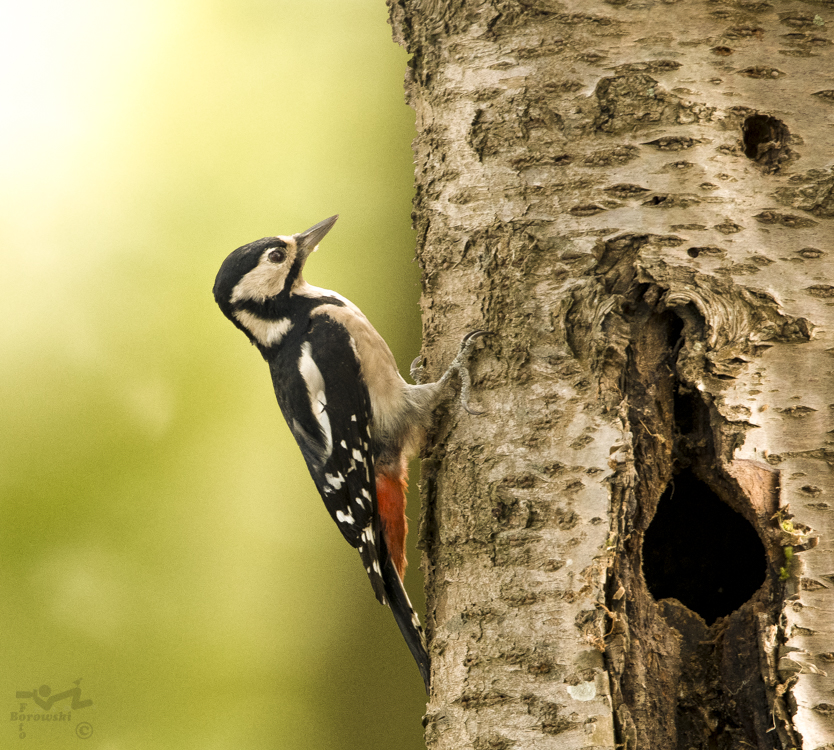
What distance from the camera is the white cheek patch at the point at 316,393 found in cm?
216

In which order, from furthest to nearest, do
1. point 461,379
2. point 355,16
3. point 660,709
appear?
1. point 355,16
2. point 461,379
3. point 660,709

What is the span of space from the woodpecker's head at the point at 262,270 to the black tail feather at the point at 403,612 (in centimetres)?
86

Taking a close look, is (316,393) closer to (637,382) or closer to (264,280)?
(264,280)

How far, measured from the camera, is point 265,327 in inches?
93.0

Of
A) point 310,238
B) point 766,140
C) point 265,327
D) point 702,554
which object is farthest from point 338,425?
point 766,140

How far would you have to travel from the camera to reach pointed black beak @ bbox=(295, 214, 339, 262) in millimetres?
2357

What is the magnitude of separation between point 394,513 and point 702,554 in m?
0.92

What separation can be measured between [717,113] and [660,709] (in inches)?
38.0

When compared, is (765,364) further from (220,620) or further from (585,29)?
(220,620)

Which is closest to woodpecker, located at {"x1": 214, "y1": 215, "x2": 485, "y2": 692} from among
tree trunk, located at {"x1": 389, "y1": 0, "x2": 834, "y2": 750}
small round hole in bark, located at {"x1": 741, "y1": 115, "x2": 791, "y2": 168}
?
tree trunk, located at {"x1": 389, "y1": 0, "x2": 834, "y2": 750}

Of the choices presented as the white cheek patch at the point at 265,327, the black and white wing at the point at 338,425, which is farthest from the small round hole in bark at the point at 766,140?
the white cheek patch at the point at 265,327

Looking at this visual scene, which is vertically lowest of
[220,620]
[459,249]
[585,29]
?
[220,620]

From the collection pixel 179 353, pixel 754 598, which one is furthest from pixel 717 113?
pixel 179 353

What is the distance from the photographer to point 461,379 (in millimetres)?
1453
